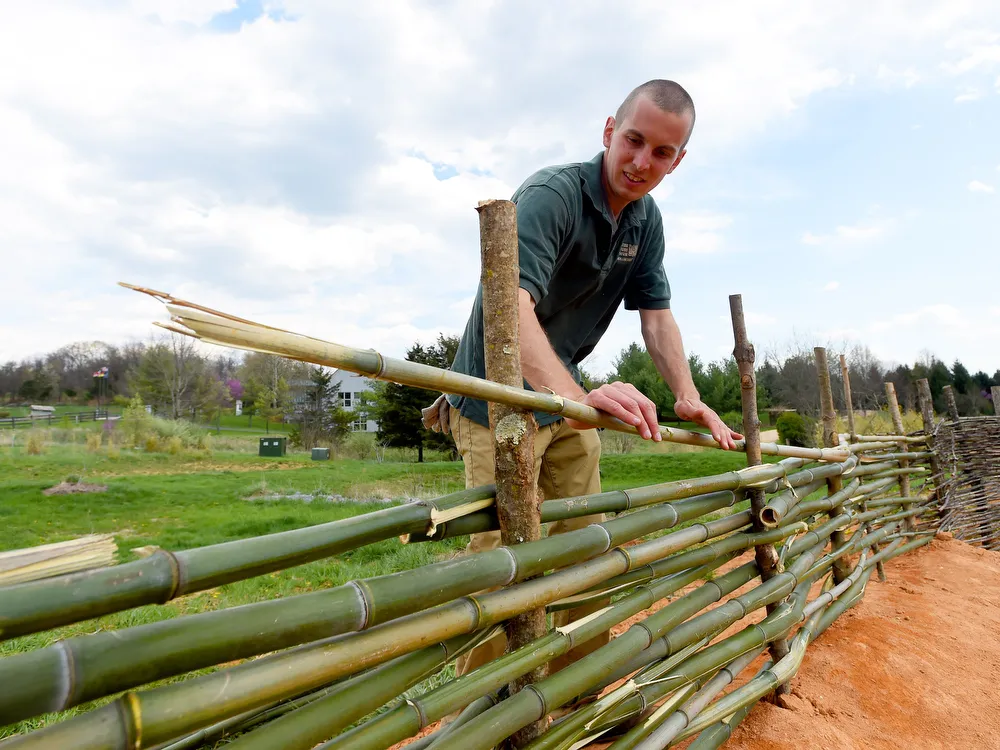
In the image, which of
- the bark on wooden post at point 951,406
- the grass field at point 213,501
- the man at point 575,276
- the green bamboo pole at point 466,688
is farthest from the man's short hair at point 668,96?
the bark on wooden post at point 951,406

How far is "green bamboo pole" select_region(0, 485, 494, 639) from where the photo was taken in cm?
69

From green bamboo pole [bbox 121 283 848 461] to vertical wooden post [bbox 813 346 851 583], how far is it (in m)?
2.17

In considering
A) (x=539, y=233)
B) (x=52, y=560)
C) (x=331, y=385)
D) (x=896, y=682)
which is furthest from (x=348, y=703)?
(x=331, y=385)

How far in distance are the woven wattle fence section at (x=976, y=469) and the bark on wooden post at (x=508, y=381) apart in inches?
217

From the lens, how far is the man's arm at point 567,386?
1427mm

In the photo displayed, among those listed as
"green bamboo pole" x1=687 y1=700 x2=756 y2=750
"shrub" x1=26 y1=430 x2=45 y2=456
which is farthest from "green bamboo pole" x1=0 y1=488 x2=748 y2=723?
"shrub" x1=26 y1=430 x2=45 y2=456

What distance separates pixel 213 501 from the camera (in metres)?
10.0

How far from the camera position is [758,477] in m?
2.15

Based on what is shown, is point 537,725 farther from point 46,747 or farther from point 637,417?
point 46,747

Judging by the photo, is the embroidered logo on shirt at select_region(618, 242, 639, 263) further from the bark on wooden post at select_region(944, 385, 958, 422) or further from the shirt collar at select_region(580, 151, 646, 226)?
the bark on wooden post at select_region(944, 385, 958, 422)

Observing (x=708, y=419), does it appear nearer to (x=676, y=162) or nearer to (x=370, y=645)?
(x=676, y=162)

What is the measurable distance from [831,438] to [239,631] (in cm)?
365

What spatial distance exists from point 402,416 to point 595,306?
18.2 metres

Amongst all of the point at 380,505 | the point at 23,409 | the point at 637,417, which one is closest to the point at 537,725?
the point at 637,417
